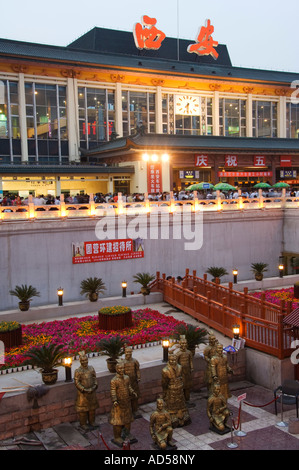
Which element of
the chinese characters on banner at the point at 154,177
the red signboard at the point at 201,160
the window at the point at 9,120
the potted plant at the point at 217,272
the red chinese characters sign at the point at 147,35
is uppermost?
the red chinese characters sign at the point at 147,35

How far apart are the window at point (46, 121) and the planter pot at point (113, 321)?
63.4ft

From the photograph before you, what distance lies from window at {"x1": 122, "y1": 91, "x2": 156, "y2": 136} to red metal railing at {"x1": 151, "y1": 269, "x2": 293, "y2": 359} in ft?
66.6

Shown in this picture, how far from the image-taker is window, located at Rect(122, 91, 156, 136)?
37.0m

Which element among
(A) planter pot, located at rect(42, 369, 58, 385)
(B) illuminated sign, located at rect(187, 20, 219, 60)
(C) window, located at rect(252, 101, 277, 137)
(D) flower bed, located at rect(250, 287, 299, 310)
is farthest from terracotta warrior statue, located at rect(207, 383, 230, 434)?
(B) illuminated sign, located at rect(187, 20, 219, 60)

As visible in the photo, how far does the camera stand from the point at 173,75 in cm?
3734

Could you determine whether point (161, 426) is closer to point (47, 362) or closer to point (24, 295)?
point (47, 362)

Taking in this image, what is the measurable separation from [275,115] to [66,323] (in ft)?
110

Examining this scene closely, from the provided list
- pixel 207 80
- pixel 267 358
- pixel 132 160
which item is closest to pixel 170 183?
pixel 132 160

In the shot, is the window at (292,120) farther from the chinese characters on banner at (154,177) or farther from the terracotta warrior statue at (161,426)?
the terracotta warrior statue at (161,426)

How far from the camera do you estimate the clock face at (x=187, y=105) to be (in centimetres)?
3872

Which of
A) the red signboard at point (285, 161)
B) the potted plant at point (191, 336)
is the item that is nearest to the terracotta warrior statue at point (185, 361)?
the potted plant at point (191, 336)

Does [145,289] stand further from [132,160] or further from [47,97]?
[47,97]

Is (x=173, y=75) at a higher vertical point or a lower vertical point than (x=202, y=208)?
higher

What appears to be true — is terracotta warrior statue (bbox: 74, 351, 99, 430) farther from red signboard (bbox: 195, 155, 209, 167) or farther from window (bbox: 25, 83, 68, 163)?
window (bbox: 25, 83, 68, 163)
